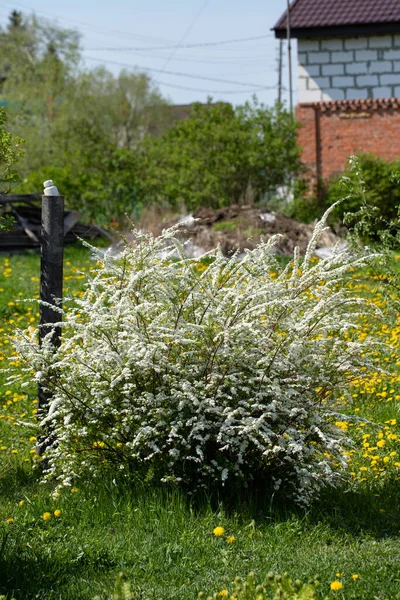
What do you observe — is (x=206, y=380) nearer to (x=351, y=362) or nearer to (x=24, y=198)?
(x=351, y=362)

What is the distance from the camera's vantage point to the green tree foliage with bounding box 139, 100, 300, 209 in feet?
56.5

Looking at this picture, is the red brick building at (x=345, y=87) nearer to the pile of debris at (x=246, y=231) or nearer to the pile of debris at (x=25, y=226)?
the pile of debris at (x=246, y=231)

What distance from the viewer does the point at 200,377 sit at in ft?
16.1

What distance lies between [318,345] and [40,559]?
1.96 metres

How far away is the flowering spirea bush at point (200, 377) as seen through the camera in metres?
4.77

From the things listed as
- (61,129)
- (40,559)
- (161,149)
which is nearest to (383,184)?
(161,149)

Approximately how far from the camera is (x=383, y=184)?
17172 millimetres

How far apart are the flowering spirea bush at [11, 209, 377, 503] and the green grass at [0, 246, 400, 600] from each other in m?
0.16

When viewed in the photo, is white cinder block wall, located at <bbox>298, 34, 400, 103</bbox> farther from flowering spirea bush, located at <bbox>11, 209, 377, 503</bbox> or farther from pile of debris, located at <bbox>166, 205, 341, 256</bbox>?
flowering spirea bush, located at <bbox>11, 209, 377, 503</bbox>

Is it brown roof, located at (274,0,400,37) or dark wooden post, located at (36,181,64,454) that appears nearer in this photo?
dark wooden post, located at (36,181,64,454)

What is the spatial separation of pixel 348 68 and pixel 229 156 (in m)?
4.40

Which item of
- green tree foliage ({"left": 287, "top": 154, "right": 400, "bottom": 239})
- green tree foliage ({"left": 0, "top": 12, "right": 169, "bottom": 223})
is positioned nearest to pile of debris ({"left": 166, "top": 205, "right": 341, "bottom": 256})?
green tree foliage ({"left": 287, "top": 154, "right": 400, "bottom": 239})

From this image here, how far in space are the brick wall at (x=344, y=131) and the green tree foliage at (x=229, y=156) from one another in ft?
5.75

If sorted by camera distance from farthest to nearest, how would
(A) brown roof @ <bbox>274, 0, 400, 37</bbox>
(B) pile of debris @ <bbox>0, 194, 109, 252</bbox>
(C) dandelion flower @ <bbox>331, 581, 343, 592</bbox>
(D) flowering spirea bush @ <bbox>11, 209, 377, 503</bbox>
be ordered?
(A) brown roof @ <bbox>274, 0, 400, 37</bbox> < (B) pile of debris @ <bbox>0, 194, 109, 252</bbox> < (D) flowering spirea bush @ <bbox>11, 209, 377, 503</bbox> < (C) dandelion flower @ <bbox>331, 581, 343, 592</bbox>
